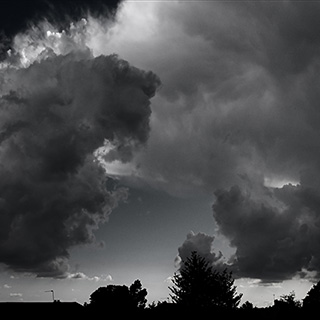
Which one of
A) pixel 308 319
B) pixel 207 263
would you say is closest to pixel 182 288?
pixel 207 263

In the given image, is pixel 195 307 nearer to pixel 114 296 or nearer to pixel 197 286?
pixel 197 286

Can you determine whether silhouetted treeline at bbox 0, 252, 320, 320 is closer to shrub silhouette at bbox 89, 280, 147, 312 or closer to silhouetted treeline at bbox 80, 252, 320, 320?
silhouetted treeline at bbox 80, 252, 320, 320

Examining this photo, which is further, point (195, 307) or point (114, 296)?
point (114, 296)

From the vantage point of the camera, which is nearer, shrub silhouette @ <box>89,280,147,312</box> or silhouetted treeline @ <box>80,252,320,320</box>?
silhouetted treeline @ <box>80,252,320,320</box>

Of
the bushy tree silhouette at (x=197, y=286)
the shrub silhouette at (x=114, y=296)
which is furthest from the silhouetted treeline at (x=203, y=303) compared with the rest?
the shrub silhouette at (x=114, y=296)

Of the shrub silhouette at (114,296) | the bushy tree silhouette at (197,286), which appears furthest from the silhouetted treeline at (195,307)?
the shrub silhouette at (114,296)

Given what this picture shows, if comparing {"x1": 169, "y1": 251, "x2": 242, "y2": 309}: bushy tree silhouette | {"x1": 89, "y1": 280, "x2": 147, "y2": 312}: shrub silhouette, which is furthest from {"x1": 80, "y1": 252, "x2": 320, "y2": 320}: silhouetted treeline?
{"x1": 89, "y1": 280, "x2": 147, "y2": 312}: shrub silhouette

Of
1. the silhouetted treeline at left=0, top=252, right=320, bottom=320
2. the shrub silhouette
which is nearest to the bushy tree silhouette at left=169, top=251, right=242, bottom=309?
the silhouetted treeline at left=0, top=252, right=320, bottom=320

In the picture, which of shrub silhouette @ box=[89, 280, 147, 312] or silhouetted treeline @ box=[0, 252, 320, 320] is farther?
shrub silhouette @ box=[89, 280, 147, 312]

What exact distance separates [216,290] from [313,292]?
176 feet

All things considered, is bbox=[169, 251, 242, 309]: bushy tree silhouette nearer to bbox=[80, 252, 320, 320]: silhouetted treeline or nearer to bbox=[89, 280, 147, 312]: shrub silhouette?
bbox=[80, 252, 320, 320]: silhouetted treeline

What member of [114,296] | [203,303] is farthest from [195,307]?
[114,296]

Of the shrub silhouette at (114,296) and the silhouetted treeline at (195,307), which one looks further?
the shrub silhouette at (114,296)

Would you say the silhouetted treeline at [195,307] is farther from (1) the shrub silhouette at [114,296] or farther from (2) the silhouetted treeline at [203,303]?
(1) the shrub silhouette at [114,296]
